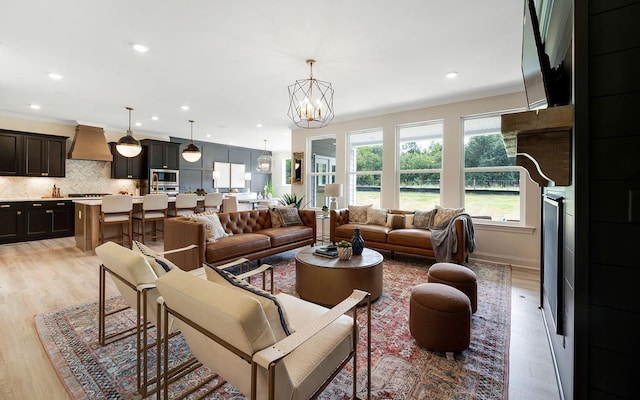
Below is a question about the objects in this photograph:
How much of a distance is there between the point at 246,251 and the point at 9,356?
87.4 inches

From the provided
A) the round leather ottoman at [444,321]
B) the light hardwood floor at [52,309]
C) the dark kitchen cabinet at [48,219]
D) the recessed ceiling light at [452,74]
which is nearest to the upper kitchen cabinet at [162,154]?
the dark kitchen cabinet at [48,219]

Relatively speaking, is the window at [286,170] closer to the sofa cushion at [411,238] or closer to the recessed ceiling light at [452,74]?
the sofa cushion at [411,238]

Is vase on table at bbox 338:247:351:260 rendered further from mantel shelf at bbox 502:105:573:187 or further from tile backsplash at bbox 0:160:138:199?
tile backsplash at bbox 0:160:138:199

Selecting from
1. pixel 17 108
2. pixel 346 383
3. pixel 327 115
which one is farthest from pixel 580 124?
pixel 17 108

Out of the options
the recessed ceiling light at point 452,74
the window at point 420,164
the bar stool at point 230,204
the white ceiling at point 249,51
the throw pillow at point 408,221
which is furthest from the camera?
the bar stool at point 230,204

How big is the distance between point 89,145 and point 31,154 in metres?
1.01

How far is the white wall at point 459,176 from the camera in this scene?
14.1ft

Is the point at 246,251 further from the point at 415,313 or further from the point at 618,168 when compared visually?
the point at 618,168

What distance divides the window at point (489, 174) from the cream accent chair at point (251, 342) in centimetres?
421

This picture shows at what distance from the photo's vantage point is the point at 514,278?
3.76 meters

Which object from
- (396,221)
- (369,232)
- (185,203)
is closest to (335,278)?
(369,232)

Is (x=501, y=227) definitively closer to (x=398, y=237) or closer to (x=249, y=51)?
(x=398, y=237)

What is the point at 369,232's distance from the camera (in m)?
4.74

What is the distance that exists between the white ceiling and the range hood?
119 centimetres
